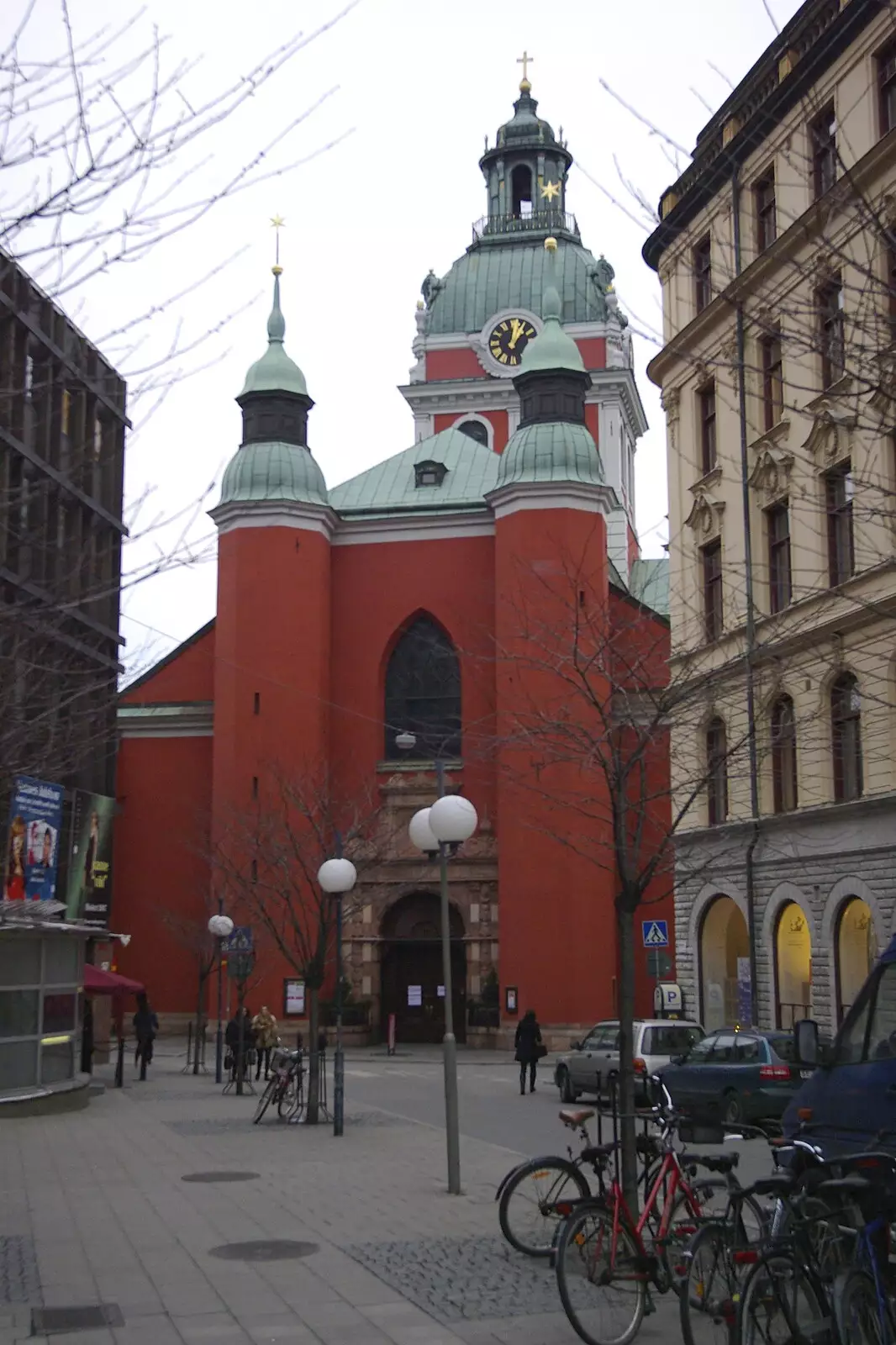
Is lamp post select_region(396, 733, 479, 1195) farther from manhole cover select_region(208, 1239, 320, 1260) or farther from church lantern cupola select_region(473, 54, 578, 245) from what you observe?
church lantern cupola select_region(473, 54, 578, 245)

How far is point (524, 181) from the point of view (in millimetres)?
67750

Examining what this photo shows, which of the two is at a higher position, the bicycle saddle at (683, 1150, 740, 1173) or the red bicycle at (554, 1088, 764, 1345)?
the bicycle saddle at (683, 1150, 740, 1173)

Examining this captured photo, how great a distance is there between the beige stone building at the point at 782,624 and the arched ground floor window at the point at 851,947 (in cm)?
3

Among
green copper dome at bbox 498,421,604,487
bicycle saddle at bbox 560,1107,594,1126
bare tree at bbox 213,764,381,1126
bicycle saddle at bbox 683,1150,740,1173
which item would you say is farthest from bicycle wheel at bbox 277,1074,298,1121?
green copper dome at bbox 498,421,604,487

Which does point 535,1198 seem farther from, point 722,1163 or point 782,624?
point 782,624

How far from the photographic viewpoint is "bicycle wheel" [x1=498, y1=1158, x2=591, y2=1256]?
10.6 m

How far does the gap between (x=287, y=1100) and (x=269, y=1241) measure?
11.1 m

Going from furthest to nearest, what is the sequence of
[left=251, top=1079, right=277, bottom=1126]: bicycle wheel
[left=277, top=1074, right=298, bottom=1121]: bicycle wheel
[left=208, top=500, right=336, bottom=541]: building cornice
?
[left=208, top=500, right=336, bottom=541]: building cornice → [left=277, top=1074, right=298, bottom=1121]: bicycle wheel → [left=251, top=1079, right=277, bottom=1126]: bicycle wheel

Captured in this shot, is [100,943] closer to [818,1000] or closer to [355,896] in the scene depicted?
[355,896]

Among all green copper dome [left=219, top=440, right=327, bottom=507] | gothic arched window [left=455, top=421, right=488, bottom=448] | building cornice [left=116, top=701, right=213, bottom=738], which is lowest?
building cornice [left=116, top=701, right=213, bottom=738]

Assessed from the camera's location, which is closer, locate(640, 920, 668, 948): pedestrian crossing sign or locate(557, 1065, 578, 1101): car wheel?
locate(557, 1065, 578, 1101): car wheel

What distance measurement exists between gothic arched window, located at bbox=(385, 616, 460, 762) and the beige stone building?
12528 millimetres

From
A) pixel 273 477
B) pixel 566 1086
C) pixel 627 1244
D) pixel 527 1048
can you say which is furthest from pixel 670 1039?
pixel 273 477

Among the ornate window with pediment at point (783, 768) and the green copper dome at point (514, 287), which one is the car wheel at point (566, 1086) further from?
the green copper dome at point (514, 287)
